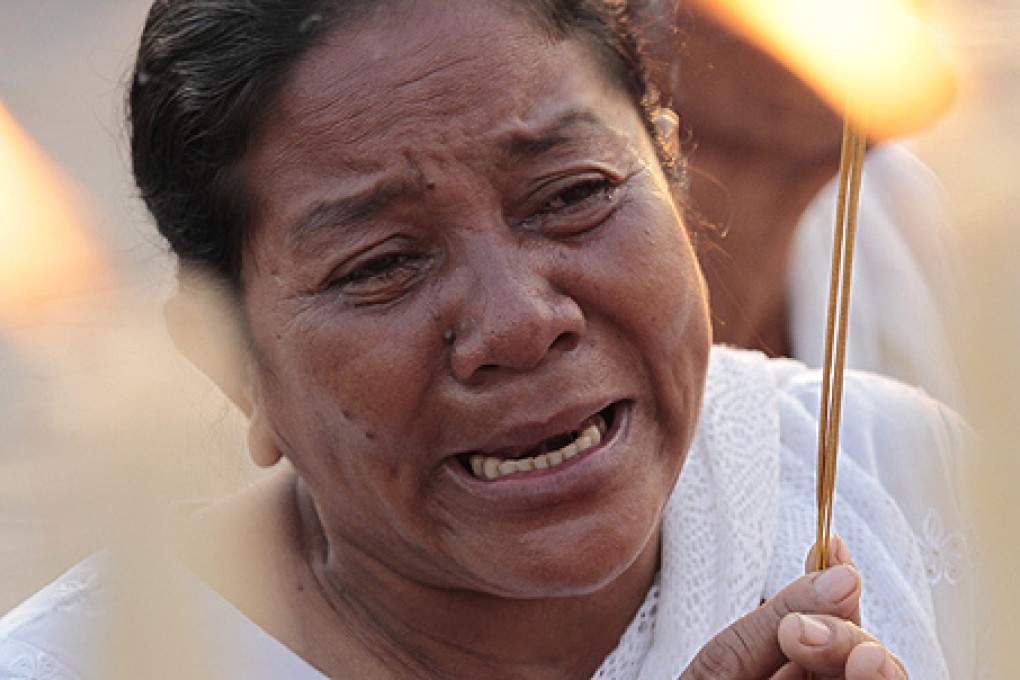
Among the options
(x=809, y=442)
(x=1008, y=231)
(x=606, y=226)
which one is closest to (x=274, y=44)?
(x=606, y=226)

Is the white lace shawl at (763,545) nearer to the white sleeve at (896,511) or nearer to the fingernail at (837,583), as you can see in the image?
the white sleeve at (896,511)

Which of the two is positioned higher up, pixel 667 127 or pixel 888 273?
pixel 667 127

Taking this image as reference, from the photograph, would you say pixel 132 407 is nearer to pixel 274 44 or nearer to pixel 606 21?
pixel 274 44

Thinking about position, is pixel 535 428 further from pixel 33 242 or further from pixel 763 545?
pixel 33 242

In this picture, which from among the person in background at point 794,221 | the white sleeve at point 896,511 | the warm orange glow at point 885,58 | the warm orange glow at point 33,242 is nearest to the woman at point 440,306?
the warm orange glow at point 33,242

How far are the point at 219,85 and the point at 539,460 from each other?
0.56 m

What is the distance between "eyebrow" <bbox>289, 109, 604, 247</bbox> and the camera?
1.39 m

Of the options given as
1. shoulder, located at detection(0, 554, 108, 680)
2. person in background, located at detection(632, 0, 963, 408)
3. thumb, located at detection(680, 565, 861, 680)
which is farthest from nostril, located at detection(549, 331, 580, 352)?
person in background, located at detection(632, 0, 963, 408)

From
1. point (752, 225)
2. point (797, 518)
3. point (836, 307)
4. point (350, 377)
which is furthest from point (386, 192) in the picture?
point (752, 225)

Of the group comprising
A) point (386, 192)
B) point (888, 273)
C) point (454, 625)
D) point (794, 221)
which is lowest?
point (888, 273)

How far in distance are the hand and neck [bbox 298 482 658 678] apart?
0.40m

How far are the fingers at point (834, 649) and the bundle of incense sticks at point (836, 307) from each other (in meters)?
0.07

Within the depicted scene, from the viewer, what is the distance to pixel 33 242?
1.88 meters

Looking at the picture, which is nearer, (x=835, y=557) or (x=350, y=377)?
(x=835, y=557)
